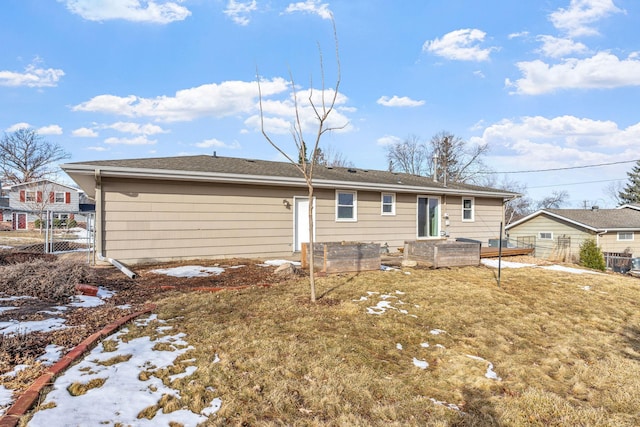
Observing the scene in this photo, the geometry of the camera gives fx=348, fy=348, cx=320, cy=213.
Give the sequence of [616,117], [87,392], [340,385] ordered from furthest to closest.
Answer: [616,117]
[340,385]
[87,392]

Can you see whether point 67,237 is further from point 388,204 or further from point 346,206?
point 388,204

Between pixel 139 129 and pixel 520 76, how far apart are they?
23746 mm

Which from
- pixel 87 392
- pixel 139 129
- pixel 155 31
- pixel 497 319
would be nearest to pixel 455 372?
pixel 497 319

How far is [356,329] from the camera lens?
13.4ft

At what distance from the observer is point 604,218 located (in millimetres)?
24203

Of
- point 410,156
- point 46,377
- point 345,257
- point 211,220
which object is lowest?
point 46,377

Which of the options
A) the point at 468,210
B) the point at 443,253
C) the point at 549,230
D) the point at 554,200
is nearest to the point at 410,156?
the point at 549,230

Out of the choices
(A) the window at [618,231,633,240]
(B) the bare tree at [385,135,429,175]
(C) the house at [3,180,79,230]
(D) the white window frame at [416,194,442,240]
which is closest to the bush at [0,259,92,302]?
(D) the white window frame at [416,194,442,240]

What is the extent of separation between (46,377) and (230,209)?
752 centimetres

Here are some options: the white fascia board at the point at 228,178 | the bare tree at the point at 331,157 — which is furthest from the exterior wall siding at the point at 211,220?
the bare tree at the point at 331,157

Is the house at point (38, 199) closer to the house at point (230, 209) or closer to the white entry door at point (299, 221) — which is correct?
the house at point (230, 209)

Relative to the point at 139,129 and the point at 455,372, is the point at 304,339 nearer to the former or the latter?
the point at 455,372

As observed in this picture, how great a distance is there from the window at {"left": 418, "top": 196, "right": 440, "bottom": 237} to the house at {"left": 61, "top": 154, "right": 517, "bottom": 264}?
0.13 ft

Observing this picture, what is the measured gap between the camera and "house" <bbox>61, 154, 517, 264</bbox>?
845cm
